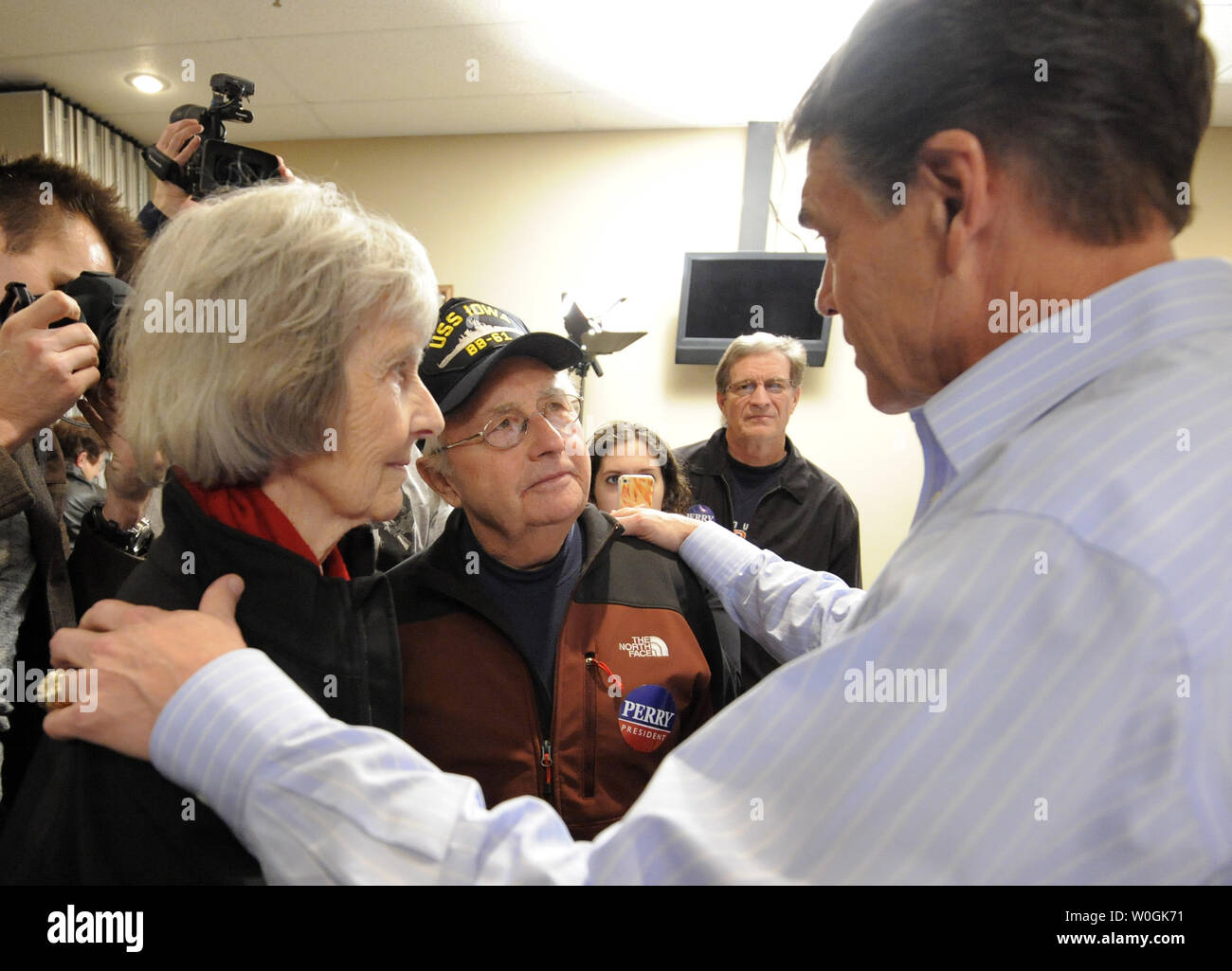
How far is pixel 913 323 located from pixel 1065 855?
1.63 ft

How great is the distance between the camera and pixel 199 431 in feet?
2.96

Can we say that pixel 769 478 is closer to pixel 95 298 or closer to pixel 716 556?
pixel 716 556

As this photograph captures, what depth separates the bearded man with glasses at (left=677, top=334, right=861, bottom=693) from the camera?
268 centimetres

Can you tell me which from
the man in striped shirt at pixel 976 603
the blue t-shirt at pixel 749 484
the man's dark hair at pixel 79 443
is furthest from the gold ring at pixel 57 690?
the man's dark hair at pixel 79 443

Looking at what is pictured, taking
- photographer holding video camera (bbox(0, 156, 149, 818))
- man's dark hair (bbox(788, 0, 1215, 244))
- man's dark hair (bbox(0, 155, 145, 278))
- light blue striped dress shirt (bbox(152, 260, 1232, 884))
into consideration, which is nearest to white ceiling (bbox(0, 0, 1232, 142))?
man's dark hair (bbox(0, 155, 145, 278))

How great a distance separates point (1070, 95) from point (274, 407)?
34.4 inches

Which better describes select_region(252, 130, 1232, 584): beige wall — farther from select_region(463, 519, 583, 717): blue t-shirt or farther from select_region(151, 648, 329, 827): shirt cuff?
select_region(151, 648, 329, 827): shirt cuff

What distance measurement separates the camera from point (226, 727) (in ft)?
2.25

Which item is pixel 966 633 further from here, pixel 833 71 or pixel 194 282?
pixel 194 282

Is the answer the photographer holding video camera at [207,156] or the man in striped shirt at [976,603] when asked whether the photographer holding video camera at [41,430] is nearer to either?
the photographer holding video camera at [207,156]

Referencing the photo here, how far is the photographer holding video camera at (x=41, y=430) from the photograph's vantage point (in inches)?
43.0

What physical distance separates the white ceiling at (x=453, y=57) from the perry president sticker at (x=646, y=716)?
9.91ft

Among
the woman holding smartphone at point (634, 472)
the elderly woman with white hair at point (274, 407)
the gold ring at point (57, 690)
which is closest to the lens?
the gold ring at point (57, 690)

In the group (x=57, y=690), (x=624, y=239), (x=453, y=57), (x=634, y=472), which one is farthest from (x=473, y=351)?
(x=624, y=239)
